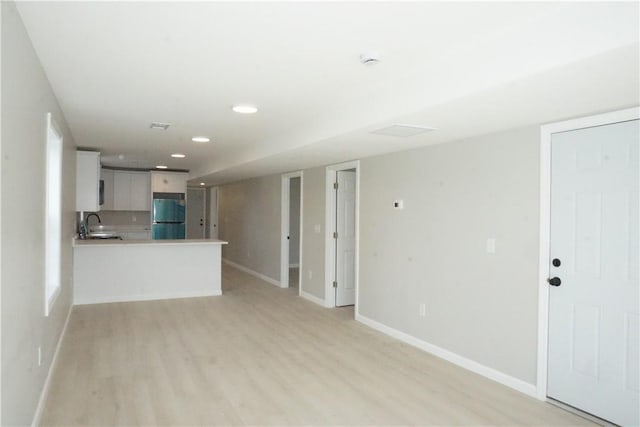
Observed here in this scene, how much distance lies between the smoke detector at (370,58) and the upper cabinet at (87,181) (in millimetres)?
5154

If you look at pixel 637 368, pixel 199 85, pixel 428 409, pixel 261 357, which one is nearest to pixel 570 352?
pixel 637 368

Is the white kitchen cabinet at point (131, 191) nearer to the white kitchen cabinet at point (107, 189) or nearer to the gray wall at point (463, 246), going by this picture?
the white kitchen cabinet at point (107, 189)

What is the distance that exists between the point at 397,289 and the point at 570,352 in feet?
6.41

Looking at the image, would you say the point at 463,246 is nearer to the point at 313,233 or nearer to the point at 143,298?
the point at 313,233

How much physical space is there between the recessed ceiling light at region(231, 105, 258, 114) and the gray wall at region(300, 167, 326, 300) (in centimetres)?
252

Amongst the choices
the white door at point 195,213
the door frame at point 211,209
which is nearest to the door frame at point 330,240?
the door frame at point 211,209

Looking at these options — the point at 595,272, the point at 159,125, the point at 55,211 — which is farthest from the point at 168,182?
the point at 595,272

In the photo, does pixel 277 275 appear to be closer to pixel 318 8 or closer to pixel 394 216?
pixel 394 216

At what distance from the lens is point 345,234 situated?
20.5 feet

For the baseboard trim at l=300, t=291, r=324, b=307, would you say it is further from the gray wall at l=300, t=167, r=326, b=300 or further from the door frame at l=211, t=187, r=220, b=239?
the door frame at l=211, t=187, r=220, b=239

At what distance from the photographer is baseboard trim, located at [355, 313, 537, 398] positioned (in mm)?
3394

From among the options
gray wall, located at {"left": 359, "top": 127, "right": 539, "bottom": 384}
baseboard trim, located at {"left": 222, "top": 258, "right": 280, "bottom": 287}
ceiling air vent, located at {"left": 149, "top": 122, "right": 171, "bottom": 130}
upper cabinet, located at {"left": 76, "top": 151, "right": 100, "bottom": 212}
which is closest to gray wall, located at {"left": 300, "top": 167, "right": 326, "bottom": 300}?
baseboard trim, located at {"left": 222, "top": 258, "right": 280, "bottom": 287}

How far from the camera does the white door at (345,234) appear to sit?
6.23 m

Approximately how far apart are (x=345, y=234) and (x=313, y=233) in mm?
650
